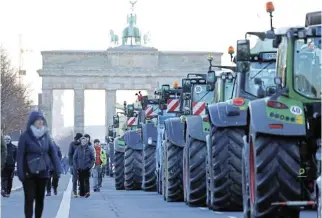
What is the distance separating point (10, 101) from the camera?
75.8 m

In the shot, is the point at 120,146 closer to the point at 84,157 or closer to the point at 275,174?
the point at 84,157

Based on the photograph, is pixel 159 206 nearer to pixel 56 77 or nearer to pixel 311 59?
pixel 311 59

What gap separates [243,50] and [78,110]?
138 metres

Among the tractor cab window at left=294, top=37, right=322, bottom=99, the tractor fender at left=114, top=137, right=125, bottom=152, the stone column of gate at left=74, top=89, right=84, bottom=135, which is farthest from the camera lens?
the stone column of gate at left=74, top=89, right=84, bottom=135

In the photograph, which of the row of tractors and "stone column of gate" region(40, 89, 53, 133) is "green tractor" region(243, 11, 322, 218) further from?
"stone column of gate" region(40, 89, 53, 133)

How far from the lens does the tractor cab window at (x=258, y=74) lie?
777 inches

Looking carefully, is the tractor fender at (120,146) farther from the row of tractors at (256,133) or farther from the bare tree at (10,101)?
the bare tree at (10,101)

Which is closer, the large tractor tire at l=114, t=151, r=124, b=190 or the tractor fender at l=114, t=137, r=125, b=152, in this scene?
the large tractor tire at l=114, t=151, r=124, b=190

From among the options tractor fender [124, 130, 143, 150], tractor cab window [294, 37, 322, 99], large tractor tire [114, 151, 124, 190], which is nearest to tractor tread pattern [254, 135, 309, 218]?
tractor cab window [294, 37, 322, 99]

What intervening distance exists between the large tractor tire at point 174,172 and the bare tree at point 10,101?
1759 inches

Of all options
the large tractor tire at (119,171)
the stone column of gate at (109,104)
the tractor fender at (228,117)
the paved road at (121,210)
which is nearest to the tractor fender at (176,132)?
the paved road at (121,210)

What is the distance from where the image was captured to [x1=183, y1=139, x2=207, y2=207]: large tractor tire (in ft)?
75.2

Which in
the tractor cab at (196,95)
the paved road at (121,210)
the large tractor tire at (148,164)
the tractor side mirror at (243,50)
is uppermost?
the tractor side mirror at (243,50)

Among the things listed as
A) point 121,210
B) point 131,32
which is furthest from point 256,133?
point 131,32
